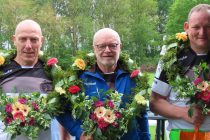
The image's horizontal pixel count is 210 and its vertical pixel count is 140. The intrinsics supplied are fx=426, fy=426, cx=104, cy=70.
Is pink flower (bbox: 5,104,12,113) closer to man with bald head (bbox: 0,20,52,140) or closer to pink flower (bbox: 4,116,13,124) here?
pink flower (bbox: 4,116,13,124)

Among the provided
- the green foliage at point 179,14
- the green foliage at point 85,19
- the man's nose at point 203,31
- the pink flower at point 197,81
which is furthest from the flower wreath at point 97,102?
the green foliage at point 179,14

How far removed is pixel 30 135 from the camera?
13.7 ft

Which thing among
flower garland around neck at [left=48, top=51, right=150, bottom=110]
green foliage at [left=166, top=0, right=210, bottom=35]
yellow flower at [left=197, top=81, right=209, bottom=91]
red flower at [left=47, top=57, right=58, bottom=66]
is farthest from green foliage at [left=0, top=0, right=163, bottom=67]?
yellow flower at [left=197, top=81, right=209, bottom=91]

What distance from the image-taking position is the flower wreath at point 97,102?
4.18 meters

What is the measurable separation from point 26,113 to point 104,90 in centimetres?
83

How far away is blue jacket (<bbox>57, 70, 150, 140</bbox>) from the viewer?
14.6ft

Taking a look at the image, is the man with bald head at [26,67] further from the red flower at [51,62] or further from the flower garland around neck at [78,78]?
the flower garland around neck at [78,78]

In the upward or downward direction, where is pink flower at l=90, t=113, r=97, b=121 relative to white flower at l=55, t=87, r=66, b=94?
downward

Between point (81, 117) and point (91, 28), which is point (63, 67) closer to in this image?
point (81, 117)

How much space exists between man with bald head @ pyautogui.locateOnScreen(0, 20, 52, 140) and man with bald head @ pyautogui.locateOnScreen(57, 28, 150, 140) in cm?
39

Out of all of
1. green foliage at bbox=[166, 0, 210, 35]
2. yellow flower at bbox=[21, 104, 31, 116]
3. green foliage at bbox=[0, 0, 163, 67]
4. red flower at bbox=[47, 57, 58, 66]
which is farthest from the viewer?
green foliage at bbox=[166, 0, 210, 35]

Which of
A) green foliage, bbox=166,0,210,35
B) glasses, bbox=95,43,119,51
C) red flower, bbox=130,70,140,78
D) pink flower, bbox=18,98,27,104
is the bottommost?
pink flower, bbox=18,98,27,104

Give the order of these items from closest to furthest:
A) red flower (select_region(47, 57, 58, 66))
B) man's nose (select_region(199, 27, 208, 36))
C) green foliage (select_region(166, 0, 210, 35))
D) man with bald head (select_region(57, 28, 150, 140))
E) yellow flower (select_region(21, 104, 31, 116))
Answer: yellow flower (select_region(21, 104, 31, 116)) < man's nose (select_region(199, 27, 208, 36)) < man with bald head (select_region(57, 28, 150, 140)) < red flower (select_region(47, 57, 58, 66)) < green foliage (select_region(166, 0, 210, 35))

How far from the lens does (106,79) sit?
4.57 meters
